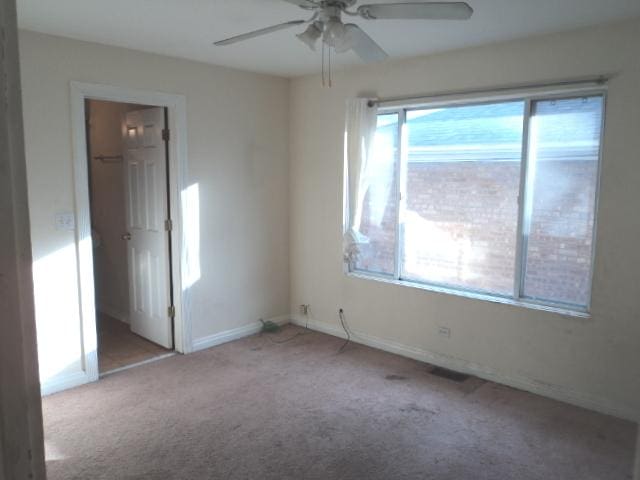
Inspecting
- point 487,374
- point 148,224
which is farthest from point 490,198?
point 148,224

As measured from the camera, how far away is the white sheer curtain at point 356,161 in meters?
4.15

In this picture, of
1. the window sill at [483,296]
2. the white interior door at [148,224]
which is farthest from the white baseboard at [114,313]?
the window sill at [483,296]

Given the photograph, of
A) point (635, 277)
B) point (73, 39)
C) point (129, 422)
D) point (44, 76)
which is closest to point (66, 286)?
point (129, 422)

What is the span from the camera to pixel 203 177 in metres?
4.22

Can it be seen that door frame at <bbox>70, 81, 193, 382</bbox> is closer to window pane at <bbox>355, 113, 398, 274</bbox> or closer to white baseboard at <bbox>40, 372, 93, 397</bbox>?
white baseboard at <bbox>40, 372, 93, 397</bbox>

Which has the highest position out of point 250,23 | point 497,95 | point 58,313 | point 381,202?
point 250,23

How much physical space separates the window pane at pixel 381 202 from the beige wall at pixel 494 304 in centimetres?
22

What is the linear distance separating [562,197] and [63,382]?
366 centimetres

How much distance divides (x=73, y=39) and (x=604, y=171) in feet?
11.7

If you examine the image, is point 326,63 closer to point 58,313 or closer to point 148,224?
point 148,224

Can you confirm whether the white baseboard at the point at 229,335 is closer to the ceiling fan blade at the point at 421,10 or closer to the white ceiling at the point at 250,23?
the white ceiling at the point at 250,23

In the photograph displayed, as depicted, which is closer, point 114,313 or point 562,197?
point 562,197

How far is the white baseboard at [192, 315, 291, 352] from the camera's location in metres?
4.34

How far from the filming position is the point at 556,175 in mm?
Result: 3357
